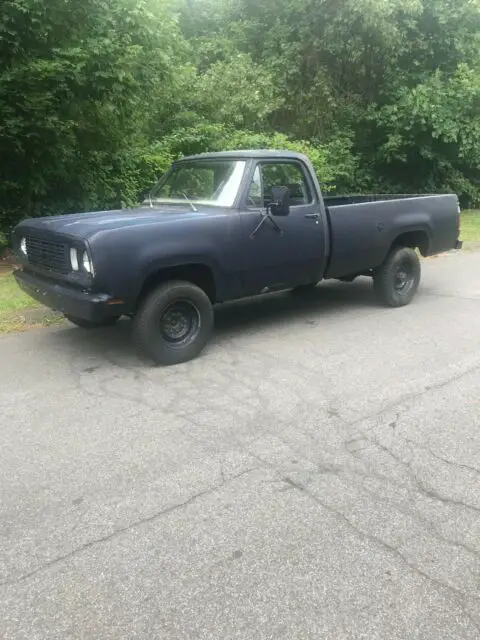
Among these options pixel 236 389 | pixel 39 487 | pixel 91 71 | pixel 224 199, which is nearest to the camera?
pixel 39 487

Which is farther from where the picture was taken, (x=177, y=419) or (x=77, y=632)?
(x=177, y=419)

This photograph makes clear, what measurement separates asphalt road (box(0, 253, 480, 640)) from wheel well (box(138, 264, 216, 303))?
642 millimetres

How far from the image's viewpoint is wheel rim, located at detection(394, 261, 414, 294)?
24.7 ft

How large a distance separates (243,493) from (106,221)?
2.90m

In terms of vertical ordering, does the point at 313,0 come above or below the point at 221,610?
above

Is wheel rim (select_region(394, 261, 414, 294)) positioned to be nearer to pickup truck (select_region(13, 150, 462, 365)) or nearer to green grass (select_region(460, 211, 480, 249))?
pickup truck (select_region(13, 150, 462, 365))

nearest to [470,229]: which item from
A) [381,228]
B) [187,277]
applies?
[381,228]

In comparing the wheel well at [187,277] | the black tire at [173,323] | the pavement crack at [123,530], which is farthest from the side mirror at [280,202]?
the pavement crack at [123,530]

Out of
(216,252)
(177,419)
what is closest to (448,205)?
(216,252)

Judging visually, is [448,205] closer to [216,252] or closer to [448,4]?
[216,252]

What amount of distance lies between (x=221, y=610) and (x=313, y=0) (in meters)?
17.4

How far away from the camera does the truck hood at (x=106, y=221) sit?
502 centimetres

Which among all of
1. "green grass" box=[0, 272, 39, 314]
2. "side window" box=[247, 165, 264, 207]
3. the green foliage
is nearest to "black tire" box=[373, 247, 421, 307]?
"side window" box=[247, 165, 264, 207]

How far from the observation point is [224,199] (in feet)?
19.6
